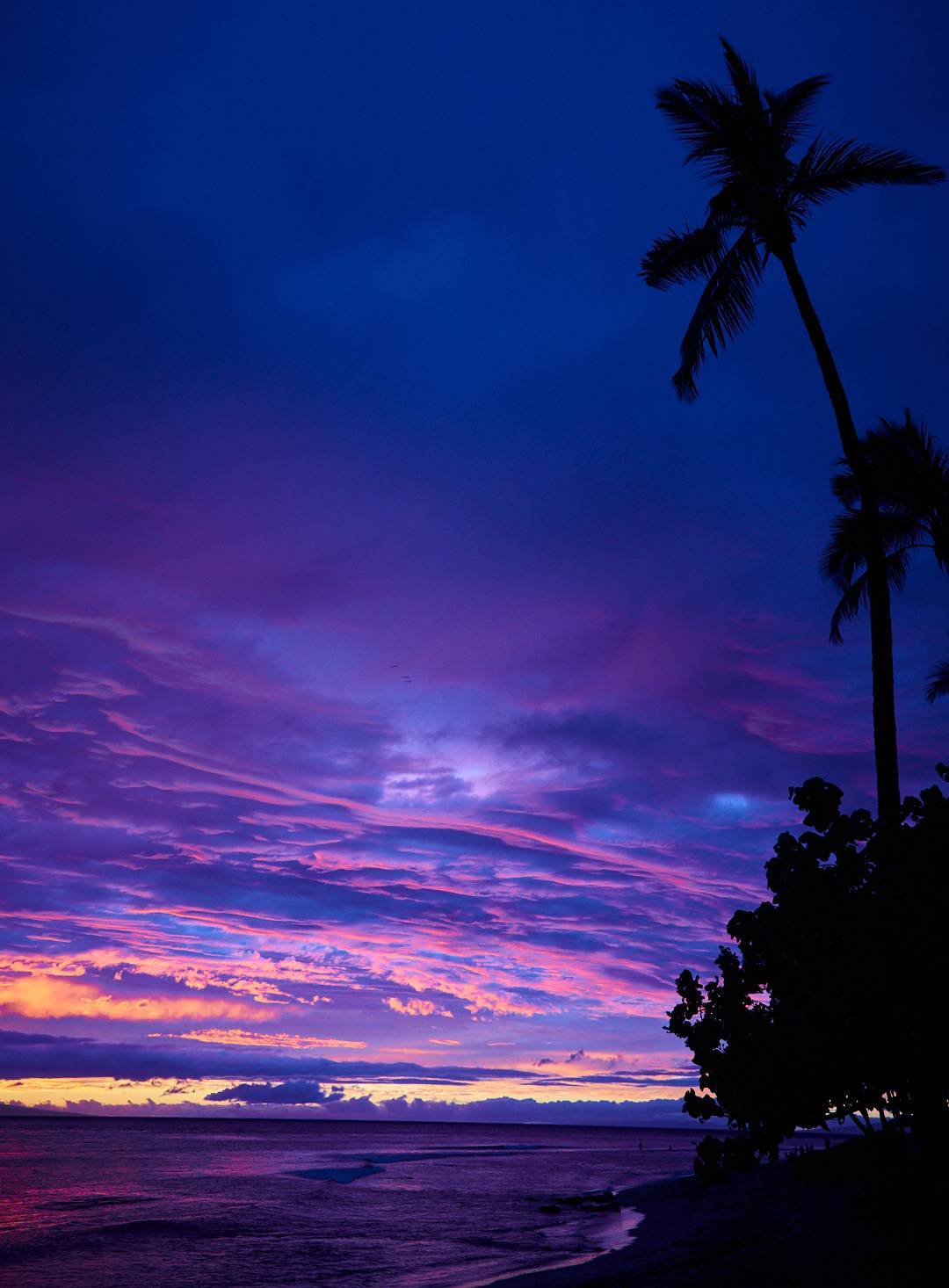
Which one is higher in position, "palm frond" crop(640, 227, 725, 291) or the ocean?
"palm frond" crop(640, 227, 725, 291)

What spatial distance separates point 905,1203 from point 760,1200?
1048 inches

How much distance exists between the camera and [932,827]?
1084 cm

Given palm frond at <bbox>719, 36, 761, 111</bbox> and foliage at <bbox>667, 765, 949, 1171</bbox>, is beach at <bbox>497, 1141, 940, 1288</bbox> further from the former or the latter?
palm frond at <bbox>719, 36, 761, 111</bbox>

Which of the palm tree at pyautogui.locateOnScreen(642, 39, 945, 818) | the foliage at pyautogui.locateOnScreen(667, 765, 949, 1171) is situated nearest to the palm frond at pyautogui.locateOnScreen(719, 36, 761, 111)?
the palm tree at pyautogui.locateOnScreen(642, 39, 945, 818)

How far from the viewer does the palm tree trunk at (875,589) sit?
14.3 meters

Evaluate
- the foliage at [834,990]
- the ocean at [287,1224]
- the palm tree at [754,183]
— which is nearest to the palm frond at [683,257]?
the palm tree at [754,183]

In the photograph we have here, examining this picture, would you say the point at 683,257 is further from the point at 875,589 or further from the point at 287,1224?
the point at 287,1224

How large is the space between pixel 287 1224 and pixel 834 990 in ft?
147

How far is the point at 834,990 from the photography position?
10438 mm

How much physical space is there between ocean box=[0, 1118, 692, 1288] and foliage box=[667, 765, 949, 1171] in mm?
19031

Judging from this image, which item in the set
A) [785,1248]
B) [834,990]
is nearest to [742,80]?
[834,990]

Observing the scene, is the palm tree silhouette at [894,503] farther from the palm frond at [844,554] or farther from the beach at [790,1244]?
the beach at [790,1244]

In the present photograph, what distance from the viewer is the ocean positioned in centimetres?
3052

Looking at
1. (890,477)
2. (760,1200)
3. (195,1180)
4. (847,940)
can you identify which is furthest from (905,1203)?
(195,1180)
